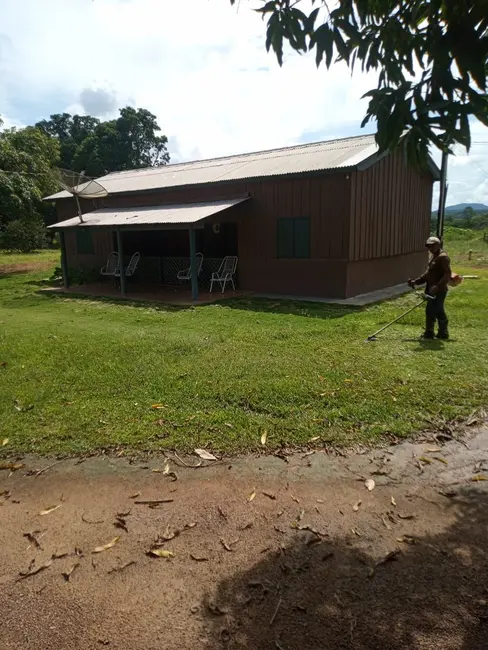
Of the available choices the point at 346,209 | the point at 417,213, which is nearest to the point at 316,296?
the point at 346,209

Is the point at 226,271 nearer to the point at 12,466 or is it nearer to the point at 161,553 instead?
the point at 12,466

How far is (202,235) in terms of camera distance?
14.8 meters

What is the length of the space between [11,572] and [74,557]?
304mm

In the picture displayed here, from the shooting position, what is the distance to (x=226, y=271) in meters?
13.1

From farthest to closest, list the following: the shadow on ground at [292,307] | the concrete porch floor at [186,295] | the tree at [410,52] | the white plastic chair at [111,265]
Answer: the white plastic chair at [111,265] < the concrete porch floor at [186,295] < the shadow on ground at [292,307] < the tree at [410,52]

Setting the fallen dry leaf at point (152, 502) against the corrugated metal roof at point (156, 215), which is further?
the corrugated metal roof at point (156, 215)

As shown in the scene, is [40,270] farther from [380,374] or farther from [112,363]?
[380,374]

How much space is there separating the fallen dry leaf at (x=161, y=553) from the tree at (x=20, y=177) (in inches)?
668

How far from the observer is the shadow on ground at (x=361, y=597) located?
193cm

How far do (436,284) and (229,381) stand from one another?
145 inches

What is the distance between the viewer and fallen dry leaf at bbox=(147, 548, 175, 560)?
8.02ft

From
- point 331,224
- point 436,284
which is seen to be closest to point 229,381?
point 436,284

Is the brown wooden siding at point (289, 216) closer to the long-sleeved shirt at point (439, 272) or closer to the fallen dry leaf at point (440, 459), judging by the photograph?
the long-sleeved shirt at point (439, 272)

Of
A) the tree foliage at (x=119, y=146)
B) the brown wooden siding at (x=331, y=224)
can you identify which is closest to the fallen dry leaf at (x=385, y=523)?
the brown wooden siding at (x=331, y=224)
